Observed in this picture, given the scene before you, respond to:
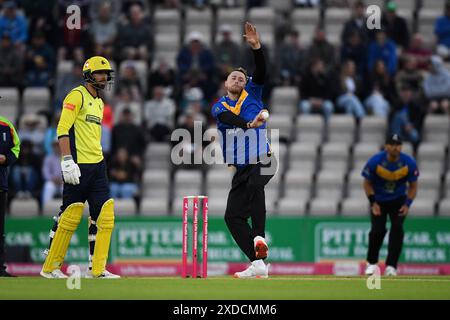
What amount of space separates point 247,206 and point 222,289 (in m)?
2.38

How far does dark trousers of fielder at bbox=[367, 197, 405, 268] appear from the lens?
1908cm

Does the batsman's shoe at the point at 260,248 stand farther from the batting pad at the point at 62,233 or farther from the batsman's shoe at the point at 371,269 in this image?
the batsman's shoe at the point at 371,269

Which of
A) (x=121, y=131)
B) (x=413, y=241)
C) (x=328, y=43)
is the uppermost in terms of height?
(x=328, y=43)

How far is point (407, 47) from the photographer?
1050 inches

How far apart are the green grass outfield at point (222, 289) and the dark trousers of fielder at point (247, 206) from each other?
68 cm

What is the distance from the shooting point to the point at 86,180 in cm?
1503

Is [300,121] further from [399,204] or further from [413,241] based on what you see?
[399,204]

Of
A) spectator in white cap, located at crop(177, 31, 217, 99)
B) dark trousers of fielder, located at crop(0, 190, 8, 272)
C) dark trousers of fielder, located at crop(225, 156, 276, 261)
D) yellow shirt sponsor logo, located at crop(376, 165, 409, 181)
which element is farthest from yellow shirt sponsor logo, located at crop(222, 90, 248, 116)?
spectator in white cap, located at crop(177, 31, 217, 99)

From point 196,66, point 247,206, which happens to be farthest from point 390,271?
point 196,66

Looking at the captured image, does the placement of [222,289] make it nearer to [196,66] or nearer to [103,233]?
[103,233]

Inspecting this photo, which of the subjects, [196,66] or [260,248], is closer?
[260,248]

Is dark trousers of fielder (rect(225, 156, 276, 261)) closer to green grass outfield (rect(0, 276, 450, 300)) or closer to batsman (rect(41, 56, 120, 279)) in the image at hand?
green grass outfield (rect(0, 276, 450, 300))

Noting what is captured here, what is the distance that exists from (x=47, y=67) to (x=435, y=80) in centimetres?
790
